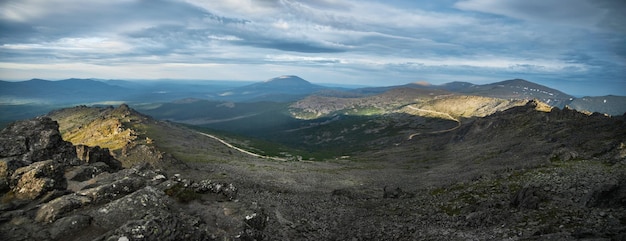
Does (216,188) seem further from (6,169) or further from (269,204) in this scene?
(269,204)

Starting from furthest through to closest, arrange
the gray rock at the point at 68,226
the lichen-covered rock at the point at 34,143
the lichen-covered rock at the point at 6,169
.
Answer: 1. the lichen-covered rock at the point at 34,143
2. the lichen-covered rock at the point at 6,169
3. the gray rock at the point at 68,226

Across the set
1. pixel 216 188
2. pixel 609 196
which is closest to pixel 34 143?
pixel 216 188

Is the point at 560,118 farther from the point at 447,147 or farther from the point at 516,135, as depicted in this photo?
the point at 447,147

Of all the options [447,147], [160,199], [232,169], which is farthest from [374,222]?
[447,147]

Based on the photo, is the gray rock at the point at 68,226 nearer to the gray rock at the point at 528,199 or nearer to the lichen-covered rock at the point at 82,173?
the lichen-covered rock at the point at 82,173

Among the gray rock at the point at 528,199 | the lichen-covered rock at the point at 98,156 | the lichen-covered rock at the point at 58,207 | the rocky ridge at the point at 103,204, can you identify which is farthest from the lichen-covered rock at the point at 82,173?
the gray rock at the point at 528,199

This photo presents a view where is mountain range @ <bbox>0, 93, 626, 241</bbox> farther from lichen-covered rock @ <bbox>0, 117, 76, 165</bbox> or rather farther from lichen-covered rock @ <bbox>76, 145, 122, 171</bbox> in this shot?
lichen-covered rock @ <bbox>76, 145, 122, 171</bbox>

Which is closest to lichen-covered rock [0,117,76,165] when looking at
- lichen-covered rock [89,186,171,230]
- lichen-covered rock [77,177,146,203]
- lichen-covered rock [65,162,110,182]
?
lichen-covered rock [65,162,110,182]

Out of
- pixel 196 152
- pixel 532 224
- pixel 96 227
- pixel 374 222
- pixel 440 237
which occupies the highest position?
pixel 96 227
